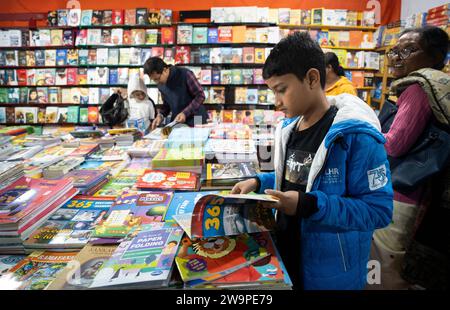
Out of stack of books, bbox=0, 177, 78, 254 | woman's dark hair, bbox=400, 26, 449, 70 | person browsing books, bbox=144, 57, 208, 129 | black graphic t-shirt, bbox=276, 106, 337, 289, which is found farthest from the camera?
person browsing books, bbox=144, 57, 208, 129

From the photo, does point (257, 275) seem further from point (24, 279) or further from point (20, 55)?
point (20, 55)

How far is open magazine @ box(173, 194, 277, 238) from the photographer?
2.71 ft

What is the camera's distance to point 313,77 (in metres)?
1.01

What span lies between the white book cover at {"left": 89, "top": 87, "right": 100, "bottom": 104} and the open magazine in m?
5.63

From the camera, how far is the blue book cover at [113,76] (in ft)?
18.7

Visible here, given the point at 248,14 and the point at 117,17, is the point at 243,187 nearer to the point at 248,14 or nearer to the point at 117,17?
the point at 248,14

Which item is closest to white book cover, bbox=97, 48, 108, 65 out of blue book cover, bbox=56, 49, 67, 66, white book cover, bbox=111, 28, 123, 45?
white book cover, bbox=111, 28, 123, 45

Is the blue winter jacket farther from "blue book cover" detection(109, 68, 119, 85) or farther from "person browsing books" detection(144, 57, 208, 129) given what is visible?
"blue book cover" detection(109, 68, 119, 85)

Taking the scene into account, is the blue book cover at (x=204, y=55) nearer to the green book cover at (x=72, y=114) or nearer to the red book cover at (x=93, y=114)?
the red book cover at (x=93, y=114)

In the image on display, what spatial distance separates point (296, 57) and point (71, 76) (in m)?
5.88

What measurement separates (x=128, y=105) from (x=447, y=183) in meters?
3.38

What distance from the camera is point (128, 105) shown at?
3787 millimetres

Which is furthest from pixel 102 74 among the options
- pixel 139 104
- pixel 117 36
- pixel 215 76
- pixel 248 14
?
pixel 248 14

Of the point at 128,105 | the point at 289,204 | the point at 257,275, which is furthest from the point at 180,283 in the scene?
the point at 128,105
